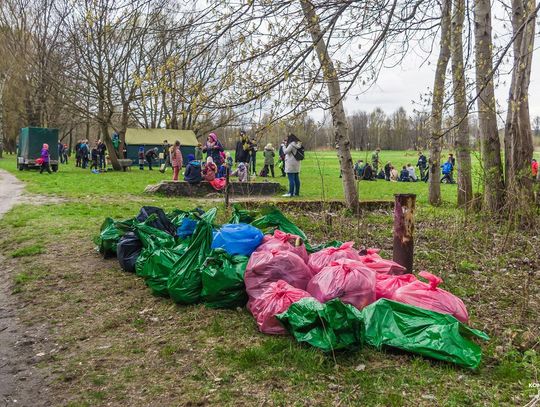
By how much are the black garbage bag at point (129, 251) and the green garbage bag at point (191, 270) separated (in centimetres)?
112

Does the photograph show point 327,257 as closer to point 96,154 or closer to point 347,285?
point 347,285

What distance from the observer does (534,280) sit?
17.4ft

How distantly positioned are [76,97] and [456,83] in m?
20.9

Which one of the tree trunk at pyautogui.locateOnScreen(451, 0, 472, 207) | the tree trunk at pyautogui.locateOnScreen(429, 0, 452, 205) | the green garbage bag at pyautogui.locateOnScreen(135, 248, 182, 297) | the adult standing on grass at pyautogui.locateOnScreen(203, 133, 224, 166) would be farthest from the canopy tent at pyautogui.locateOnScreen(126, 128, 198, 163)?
the green garbage bag at pyautogui.locateOnScreen(135, 248, 182, 297)

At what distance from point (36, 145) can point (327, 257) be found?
74.3 feet

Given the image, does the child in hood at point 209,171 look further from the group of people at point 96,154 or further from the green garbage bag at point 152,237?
the group of people at point 96,154

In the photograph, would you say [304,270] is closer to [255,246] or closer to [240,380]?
[255,246]

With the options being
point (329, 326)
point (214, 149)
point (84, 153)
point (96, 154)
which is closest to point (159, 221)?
point (329, 326)

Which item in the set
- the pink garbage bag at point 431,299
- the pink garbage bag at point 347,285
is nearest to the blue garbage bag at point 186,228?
A: the pink garbage bag at point 347,285

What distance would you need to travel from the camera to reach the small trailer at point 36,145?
2370 cm

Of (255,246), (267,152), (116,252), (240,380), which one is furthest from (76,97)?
(240,380)

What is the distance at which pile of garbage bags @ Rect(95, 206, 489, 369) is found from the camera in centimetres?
342

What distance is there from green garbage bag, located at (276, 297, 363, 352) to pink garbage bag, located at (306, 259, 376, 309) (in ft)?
0.97

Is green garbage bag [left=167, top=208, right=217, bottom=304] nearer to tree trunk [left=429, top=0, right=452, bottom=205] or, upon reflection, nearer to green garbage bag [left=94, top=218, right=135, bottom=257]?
green garbage bag [left=94, top=218, right=135, bottom=257]
